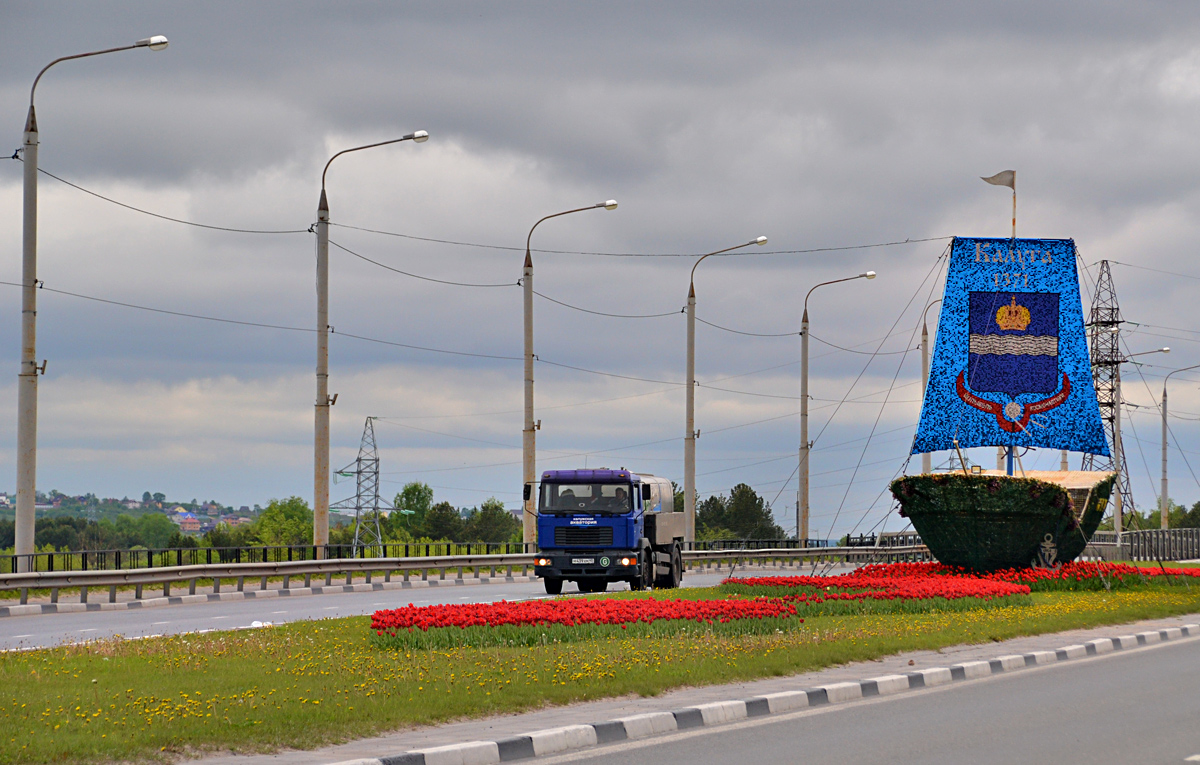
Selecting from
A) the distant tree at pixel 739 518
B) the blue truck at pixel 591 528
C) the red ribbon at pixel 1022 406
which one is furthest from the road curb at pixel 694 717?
the distant tree at pixel 739 518

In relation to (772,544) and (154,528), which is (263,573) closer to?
(772,544)

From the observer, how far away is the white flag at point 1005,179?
125 ft

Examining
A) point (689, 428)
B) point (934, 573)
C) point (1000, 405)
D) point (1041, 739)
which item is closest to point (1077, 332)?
point (1000, 405)

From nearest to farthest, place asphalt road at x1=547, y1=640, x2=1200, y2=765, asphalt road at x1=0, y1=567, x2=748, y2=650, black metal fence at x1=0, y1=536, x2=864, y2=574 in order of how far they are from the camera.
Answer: asphalt road at x1=547, y1=640, x2=1200, y2=765 → asphalt road at x1=0, y1=567, x2=748, y2=650 → black metal fence at x1=0, y1=536, x2=864, y2=574

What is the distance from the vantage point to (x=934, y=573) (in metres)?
31.5

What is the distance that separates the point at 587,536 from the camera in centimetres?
3175

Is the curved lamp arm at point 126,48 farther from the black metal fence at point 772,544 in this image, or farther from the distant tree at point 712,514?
the distant tree at point 712,514

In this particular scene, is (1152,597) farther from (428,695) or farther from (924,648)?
(428,695)

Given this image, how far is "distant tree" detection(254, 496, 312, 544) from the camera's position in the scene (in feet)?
567

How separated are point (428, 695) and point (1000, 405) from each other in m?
26.7

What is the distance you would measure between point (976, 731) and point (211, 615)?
16.6m

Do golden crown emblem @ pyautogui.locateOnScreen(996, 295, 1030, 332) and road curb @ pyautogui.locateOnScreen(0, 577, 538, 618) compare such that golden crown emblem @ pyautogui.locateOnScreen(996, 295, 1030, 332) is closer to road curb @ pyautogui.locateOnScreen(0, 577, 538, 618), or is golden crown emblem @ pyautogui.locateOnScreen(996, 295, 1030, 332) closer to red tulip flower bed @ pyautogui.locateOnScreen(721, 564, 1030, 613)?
red tulip flower bed @ pyautogui.locateOnScreen(721, 564, 1030, 613)

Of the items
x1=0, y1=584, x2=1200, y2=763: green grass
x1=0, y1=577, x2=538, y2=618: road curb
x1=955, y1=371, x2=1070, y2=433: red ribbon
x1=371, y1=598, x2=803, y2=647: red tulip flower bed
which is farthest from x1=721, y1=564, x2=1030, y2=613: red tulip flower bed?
x1=0, y1=577, x2=538, y2=618: road curb

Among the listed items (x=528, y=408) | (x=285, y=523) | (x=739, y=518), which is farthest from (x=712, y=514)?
(x=528, y=408)
